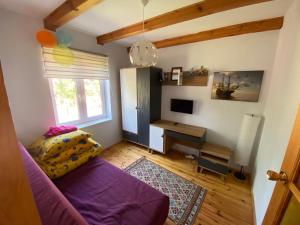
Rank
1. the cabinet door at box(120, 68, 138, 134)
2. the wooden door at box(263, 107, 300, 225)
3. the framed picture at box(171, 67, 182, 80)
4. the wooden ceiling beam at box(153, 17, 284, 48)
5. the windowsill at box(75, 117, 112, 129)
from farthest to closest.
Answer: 1. the cabinet door at box(120, 68, 138, 134)
2. the framed picture at box(171, 67, 182, 80)
3. the windowsill at box(75, 117, 112, 129)
4. the wooden ceiling beam at box(153, 17, 284, 48)
5. the wooden door at box(263, 107, 300, 225)

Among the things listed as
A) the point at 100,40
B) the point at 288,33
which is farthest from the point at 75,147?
the point at 288,33

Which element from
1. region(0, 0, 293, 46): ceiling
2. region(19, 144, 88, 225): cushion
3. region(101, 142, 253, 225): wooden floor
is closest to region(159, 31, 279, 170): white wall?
region(0, 0, 293, 46): ceiling

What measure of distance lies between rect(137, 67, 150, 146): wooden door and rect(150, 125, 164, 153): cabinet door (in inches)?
4.9

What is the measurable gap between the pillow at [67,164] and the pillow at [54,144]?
101 mm

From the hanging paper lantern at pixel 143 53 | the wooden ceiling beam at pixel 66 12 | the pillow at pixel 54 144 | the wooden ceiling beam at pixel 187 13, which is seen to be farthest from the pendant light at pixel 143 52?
the pillow at pixel 54 144

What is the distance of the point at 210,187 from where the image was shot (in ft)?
6.72

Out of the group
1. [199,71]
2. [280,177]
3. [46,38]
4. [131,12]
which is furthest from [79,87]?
[280,177]

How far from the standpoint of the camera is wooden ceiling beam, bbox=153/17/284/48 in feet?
5.87

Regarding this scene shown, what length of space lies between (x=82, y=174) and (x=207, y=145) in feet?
6.65

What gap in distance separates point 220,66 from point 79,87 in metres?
2.49

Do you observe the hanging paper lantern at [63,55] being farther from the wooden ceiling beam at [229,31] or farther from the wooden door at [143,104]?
the wooden ceiling beam at [229,31]

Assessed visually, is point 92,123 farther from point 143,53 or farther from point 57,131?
point 143,53

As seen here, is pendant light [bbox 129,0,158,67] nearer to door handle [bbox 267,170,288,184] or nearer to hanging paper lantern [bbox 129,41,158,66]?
hanging paper lantern [bbox 129,41,158,66]

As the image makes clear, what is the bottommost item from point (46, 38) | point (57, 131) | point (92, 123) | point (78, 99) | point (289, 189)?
point (92, 123)
